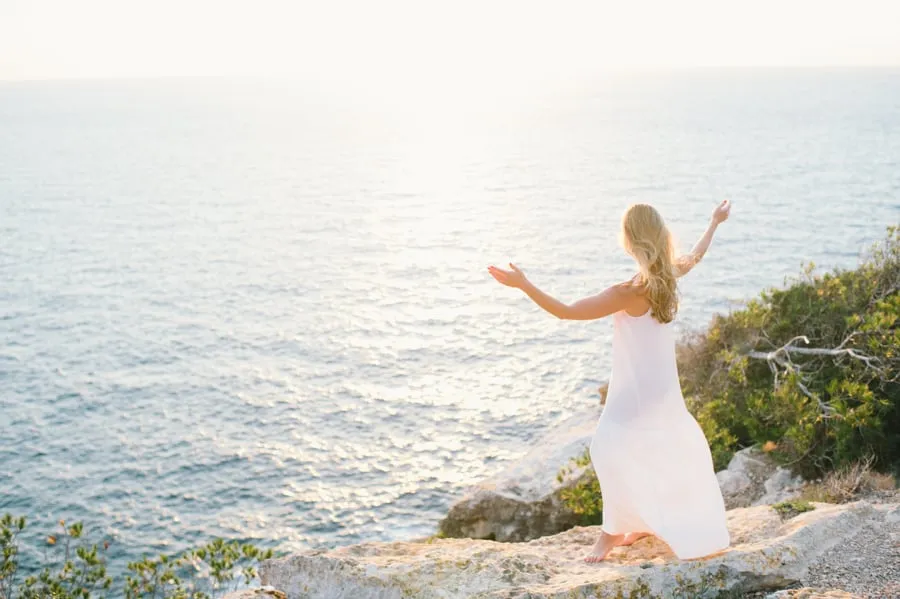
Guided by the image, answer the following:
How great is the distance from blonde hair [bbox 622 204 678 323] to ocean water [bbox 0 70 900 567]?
19.4m

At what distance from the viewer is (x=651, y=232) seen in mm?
6629

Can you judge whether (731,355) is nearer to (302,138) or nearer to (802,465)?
(802,465)

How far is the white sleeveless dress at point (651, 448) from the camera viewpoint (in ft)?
→ 23.5

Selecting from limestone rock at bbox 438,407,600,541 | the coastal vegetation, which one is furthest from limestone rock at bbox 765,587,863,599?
limestone rock at bbox 438,407,600,541

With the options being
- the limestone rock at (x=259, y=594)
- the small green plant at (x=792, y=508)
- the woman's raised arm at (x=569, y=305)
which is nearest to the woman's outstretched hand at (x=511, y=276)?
the woman's raised arm at (x=569, y=305)

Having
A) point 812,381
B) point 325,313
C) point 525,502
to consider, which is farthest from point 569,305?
point 325,313

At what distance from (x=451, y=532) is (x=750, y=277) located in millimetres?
35313

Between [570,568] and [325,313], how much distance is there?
138ft

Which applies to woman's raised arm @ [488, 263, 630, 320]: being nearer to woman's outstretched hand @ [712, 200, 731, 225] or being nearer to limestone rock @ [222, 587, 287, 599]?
woman's outstretched hand @ [712, 200, 731, 225]

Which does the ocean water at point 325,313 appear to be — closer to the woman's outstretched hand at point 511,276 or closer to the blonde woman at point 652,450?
the blonde woman at point 652,450

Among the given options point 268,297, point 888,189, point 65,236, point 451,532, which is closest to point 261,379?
point 268,297

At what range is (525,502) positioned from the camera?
699 inches

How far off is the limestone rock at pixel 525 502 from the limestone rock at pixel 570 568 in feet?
30.1

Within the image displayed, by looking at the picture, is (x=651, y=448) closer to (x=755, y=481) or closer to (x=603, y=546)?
(x=603, y=546)
